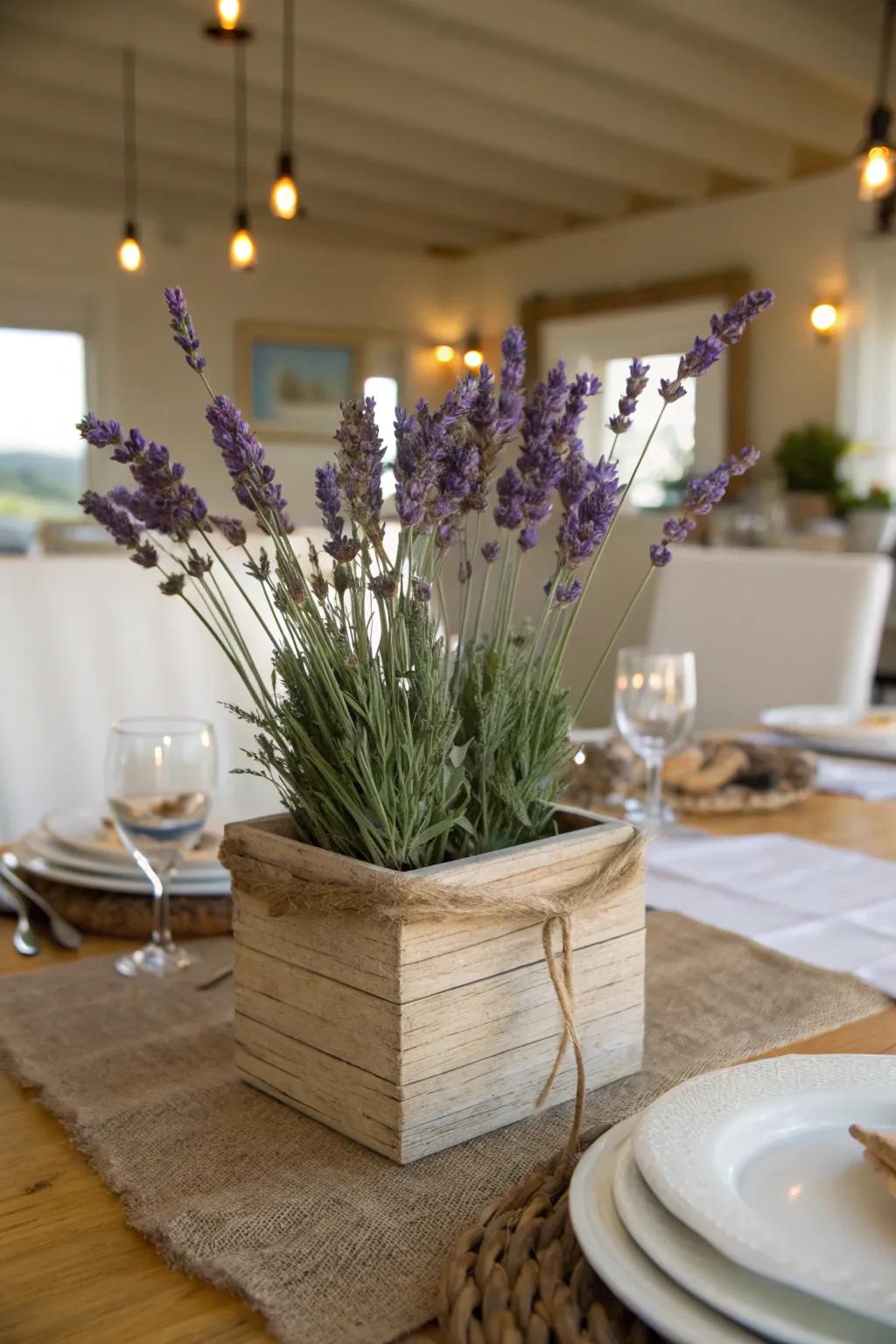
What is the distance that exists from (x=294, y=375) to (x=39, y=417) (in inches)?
66.8

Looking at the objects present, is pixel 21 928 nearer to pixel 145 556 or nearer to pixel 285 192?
pixel 145 556

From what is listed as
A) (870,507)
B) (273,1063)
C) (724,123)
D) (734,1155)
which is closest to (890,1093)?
(734,1155)

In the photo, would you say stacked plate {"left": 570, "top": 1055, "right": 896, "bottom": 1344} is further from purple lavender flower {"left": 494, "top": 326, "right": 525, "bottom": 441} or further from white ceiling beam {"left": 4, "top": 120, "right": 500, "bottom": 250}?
white ceiling beam {"left": 4, "top": 120, "right": 500, "bottom": 250}

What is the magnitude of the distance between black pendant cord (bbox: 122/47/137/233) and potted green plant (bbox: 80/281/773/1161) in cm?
526

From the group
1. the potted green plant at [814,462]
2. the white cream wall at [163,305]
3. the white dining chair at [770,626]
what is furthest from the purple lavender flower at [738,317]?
the white cream wall at [163,305]

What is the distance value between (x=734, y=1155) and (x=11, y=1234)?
288mm

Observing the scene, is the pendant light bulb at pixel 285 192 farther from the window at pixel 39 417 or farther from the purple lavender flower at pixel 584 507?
the window at pixel 39 417

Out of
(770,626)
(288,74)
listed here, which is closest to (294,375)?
(288,74)

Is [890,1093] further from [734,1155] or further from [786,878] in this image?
[786,878]

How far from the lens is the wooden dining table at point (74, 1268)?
1.54ft

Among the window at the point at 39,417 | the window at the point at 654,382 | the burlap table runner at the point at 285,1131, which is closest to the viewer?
the burlap table runner at the point at 285,1131

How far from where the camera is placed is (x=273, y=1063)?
0.64 meters

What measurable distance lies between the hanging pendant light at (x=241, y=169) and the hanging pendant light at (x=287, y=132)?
0.53 feet

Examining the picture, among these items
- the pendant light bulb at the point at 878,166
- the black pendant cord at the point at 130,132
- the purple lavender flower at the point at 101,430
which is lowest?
the purple lavender flower at the point at 101,430
